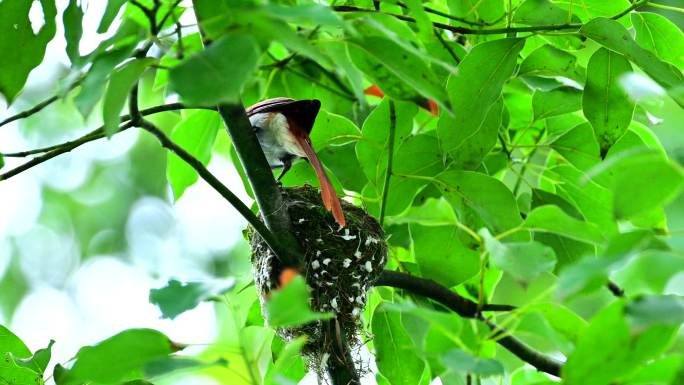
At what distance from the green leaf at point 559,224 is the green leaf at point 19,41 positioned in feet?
3.34

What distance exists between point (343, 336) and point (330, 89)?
87 centimetres

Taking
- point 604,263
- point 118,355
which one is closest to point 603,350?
point 604,263

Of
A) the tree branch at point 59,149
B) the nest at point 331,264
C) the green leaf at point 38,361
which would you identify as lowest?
the nest at point 331,264

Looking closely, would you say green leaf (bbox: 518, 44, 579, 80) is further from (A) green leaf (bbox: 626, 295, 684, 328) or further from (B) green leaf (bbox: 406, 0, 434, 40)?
(A) green leaf (bbox: 626, 295, 684, 328)

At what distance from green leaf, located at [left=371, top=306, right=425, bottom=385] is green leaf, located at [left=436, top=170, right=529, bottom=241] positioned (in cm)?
36

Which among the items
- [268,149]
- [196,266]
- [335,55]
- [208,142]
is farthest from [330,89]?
[196,266]

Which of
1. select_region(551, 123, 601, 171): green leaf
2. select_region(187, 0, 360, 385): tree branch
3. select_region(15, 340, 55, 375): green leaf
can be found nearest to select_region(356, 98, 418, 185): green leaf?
select_region(187, 0, 360, 385): tree branch

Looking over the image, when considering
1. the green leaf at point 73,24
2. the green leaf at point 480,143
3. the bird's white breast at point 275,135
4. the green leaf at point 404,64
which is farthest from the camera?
the bird's white breast at point 275,135

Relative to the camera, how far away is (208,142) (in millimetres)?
2188

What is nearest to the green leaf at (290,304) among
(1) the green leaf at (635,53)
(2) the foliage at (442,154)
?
(2) the foliage at (442,154)

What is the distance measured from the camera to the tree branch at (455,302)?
1.99 m

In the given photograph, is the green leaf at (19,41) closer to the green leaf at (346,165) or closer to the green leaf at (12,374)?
the green leaf at (12,374)

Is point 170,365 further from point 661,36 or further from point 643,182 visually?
point 661,36

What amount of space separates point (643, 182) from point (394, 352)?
4.27 ft
